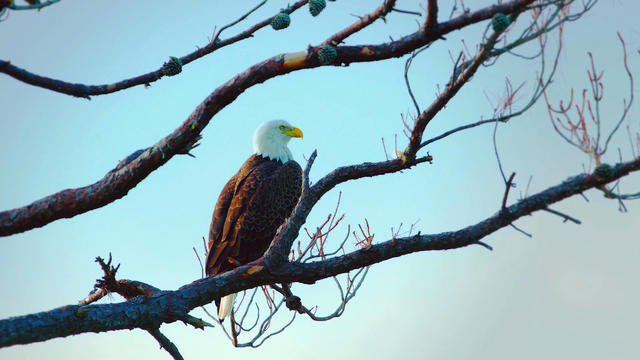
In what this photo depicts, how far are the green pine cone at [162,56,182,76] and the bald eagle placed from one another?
222cm

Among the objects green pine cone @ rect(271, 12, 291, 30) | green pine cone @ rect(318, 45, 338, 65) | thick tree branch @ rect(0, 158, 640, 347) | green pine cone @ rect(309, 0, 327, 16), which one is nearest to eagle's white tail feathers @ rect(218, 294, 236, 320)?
thick tree branch @ rect(0, 158, 640, 347)

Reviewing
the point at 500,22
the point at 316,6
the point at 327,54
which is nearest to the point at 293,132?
the point at 316,6

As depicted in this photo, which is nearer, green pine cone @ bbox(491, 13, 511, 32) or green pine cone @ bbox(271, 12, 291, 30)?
green pine cone @ bbox(491, 13, 511, 32)

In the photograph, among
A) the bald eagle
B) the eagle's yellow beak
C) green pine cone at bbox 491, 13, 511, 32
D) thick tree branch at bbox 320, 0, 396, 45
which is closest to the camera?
green pine cone at bbox 491, 13, 511, 32

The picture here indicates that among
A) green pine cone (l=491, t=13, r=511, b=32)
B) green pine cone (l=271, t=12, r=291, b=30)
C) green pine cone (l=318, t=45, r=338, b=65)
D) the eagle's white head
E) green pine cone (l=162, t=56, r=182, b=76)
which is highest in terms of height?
the eagle's white head

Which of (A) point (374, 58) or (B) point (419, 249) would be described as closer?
(A) point (374, 58)

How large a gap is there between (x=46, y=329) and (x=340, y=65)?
243 centimetres

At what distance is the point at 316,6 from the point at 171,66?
3.97 feet

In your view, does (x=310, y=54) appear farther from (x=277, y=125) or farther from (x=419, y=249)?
(x=277, y=125)

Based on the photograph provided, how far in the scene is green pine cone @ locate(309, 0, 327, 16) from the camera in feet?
14.9

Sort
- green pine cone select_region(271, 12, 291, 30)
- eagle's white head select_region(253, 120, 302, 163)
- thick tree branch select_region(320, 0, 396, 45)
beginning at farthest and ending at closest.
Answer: eagle's white head select_region(253, 120, 302, 163)
green pine cone select_region(271, 12, 291, 30)
thick tree branch select_region(320, 0, 396, 45)

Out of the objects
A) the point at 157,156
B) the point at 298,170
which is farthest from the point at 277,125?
the point at 157,156

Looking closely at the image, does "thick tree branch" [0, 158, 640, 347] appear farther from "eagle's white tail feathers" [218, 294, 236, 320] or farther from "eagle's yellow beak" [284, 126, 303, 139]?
"eagle's yellow beak" [284, 126, 303, 139]

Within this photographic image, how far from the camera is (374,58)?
11.7 ft
